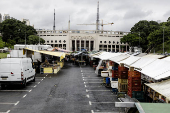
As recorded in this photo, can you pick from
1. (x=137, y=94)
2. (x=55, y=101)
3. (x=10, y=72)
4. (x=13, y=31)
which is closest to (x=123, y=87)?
(x=137, y=94)

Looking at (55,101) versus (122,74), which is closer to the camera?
(55,101)

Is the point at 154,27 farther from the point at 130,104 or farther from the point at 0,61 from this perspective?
the point at 130,104

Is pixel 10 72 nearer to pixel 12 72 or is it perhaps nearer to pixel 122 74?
pixel 12 72

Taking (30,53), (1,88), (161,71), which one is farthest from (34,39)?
(161,71)

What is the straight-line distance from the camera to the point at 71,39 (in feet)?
386

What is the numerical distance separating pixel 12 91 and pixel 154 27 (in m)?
73.2

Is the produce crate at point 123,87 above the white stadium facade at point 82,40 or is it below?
below

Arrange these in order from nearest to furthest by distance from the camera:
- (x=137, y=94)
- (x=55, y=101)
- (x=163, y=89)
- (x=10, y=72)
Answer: (x=163, y=89) < (x=137, y=94) < (x=55, y=101) < (x=10, y=72)

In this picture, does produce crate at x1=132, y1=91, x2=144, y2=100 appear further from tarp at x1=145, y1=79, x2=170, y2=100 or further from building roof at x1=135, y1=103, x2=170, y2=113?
building roof at x1=135, y1=103, x2=170, y2=113

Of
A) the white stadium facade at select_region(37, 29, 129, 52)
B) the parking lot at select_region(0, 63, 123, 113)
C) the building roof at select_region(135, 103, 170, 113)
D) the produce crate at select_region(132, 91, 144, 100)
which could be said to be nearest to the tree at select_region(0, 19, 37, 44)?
the white stadium facade at select_region(37, 29, 129, 52)

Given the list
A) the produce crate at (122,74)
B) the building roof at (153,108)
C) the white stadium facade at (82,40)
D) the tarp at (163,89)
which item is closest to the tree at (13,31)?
the white stadium facade at (82,40)

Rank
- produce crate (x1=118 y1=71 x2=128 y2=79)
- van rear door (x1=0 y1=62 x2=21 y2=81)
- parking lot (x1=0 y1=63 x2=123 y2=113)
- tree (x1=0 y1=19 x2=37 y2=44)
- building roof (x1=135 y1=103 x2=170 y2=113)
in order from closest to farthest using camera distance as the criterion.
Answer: building roof (x1=135 y1=103 x2=170 y2=113), parking lot (x1=0 y1=63 x2=123 y2=113), produce crate (x1=118 y1=71 x2=128 y2=79), van rear door (x1=0 y1=62 x2=21 y2=81), tree (x1=0 y1=19 x2=37 y2=44)

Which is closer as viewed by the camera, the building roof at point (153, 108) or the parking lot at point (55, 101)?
the building roof at point (153, 108)

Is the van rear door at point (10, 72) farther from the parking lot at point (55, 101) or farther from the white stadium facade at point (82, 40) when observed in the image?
the white stadium facade at point (82, 40)
